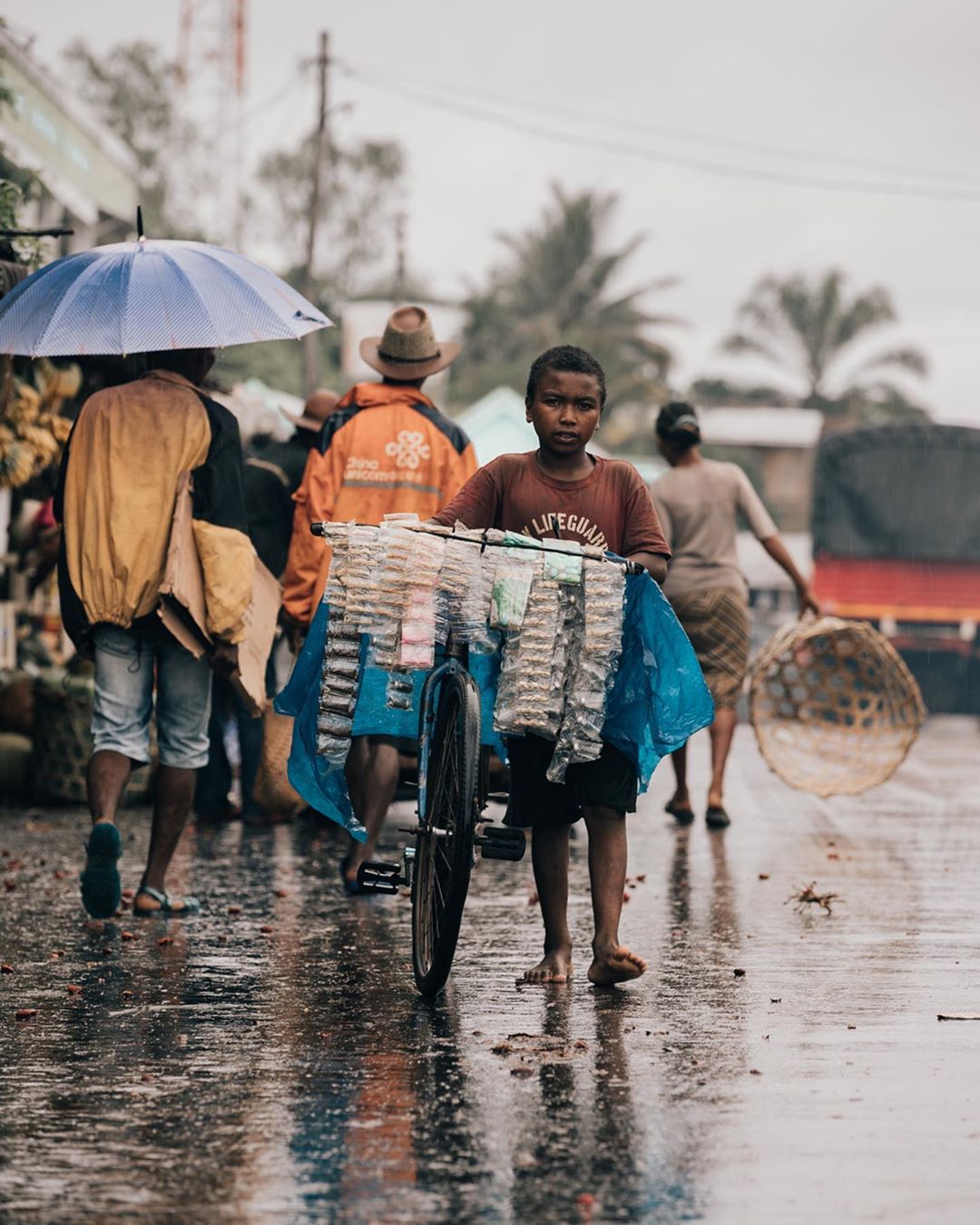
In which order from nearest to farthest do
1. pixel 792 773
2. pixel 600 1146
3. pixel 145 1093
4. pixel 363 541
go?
1. pixel 600 1146
2. pixel 145 1093
3. pixel 363 541
4. pixel 792 773

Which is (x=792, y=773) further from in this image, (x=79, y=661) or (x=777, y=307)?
(x=777, y=307)

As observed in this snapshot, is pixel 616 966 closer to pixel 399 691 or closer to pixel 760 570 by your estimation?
pixel 399 691

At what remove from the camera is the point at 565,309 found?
49.7 m

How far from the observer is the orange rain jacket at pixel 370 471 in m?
8.34

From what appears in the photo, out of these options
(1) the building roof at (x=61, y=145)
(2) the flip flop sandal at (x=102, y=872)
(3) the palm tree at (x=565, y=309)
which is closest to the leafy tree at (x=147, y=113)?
(3) the palm tree at (x=565, y=309)

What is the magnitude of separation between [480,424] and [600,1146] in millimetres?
16783

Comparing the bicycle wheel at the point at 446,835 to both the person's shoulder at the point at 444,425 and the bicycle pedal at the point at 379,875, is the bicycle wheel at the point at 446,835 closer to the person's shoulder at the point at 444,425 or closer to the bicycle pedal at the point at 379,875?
the bicycle pedal at the point at 379,875

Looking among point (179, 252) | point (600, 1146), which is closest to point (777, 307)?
point (179, 252)

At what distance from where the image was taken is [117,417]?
7309mm

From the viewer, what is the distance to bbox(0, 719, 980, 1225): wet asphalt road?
3.87 metres

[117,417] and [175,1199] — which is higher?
[117,417]

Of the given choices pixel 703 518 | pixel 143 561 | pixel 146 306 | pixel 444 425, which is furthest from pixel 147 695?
pixel 703 518

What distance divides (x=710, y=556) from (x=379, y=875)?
5171 mm

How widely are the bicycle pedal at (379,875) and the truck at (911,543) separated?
18.0 meters
